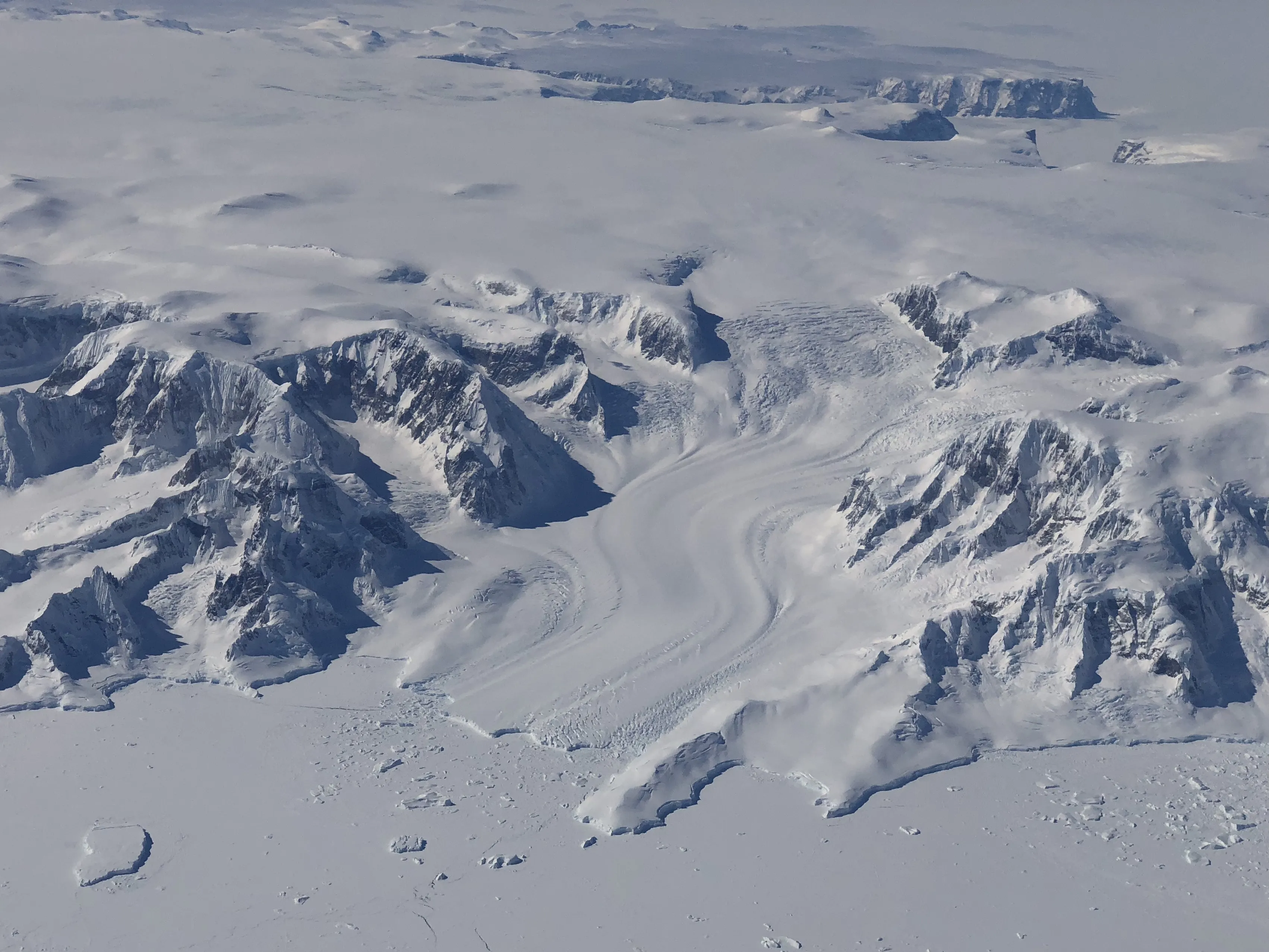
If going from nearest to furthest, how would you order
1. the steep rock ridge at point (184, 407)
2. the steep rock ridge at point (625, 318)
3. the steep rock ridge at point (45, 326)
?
the steep rock ridge at point (184, 407) → the steep rock ridge at point (45, 326) → the steep rock ridge at point (625, 318)

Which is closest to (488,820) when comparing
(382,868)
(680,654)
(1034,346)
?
(382,868)

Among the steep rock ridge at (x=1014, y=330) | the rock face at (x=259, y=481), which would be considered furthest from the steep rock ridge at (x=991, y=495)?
the steep rock ridge at (x=1014, y=330)

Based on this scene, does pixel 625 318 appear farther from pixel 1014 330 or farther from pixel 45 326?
pixel 45 326

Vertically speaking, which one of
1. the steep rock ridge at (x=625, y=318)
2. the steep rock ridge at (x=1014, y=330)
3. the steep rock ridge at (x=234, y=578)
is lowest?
the steep rock ridge at (x=234, y=578)

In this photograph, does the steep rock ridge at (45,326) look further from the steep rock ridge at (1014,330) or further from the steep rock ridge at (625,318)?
the steep rock ridge at (1014,330)

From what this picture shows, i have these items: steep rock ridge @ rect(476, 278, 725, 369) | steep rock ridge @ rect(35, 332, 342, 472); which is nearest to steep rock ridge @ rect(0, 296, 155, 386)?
steep rock ridge @ rect(35, 332, 342, 472)

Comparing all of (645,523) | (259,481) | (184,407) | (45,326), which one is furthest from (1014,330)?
(45,326)
